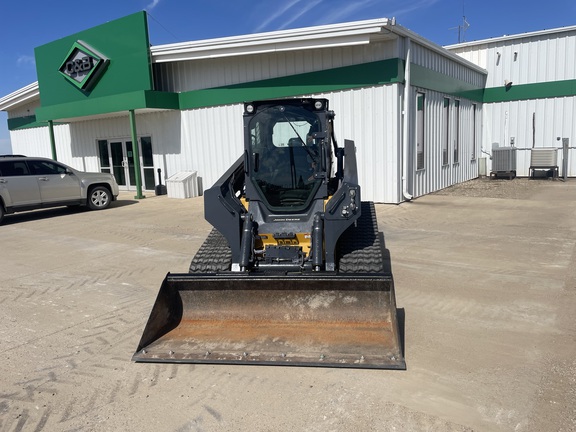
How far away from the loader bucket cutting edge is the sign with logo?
14.2 meters

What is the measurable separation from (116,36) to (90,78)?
75.4 inches

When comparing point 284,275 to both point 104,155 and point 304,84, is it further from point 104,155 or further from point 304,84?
point 104,155

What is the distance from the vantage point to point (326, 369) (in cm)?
371

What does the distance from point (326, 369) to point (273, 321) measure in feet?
2.39

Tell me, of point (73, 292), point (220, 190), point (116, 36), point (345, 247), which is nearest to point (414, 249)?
point (345, 247)

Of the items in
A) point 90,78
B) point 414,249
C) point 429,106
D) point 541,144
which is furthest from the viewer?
point 541,144

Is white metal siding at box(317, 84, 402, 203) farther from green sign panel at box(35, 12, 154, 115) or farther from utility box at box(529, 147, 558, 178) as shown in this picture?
utility box at box(529, 147, 558, 178)

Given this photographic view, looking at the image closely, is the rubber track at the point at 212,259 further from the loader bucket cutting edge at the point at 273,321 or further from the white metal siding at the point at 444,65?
the white metal siding at the point at 444,65

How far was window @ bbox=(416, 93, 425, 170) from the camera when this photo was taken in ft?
42.3

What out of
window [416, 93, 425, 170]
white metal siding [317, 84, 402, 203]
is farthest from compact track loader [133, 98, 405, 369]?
window [416, 93, 425, 170]

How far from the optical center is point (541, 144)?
18406 mm

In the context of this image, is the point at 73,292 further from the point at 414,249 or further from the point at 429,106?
the point at 429,106

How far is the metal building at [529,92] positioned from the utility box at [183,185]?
462 inches

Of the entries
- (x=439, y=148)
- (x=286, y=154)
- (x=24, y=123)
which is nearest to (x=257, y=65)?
(x=439, y=148)
